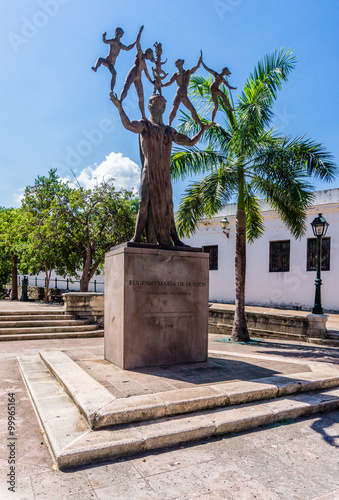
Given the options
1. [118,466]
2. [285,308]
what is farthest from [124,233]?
[118,466]

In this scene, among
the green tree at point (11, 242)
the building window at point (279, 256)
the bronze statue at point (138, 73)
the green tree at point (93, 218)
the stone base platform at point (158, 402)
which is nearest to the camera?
the stone base platform at point (158, 402)

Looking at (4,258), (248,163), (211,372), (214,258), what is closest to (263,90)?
(248,163)

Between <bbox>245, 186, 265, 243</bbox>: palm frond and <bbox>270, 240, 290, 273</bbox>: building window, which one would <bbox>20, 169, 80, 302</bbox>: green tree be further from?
<bbox>270, 240, 290, 273</bbox>: building window

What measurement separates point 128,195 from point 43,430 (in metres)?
Answer: 14.1

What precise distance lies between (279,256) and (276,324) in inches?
311

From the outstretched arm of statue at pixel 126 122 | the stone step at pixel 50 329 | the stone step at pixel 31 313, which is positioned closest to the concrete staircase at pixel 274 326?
the stone step at pixel 50 329

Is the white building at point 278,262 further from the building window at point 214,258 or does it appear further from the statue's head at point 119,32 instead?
the statue's head at point 119,32

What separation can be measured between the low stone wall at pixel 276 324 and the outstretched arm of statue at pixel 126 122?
7.55 meters

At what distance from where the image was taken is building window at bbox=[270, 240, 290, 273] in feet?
59.7

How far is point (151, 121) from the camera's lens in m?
5.85

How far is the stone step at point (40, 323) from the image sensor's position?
33.9ft

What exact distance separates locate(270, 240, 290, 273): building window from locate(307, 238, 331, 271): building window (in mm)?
1106

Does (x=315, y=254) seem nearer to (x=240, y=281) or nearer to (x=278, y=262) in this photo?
(x=278, y=262)

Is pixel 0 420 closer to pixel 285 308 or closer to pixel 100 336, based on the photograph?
pixel 100 336
